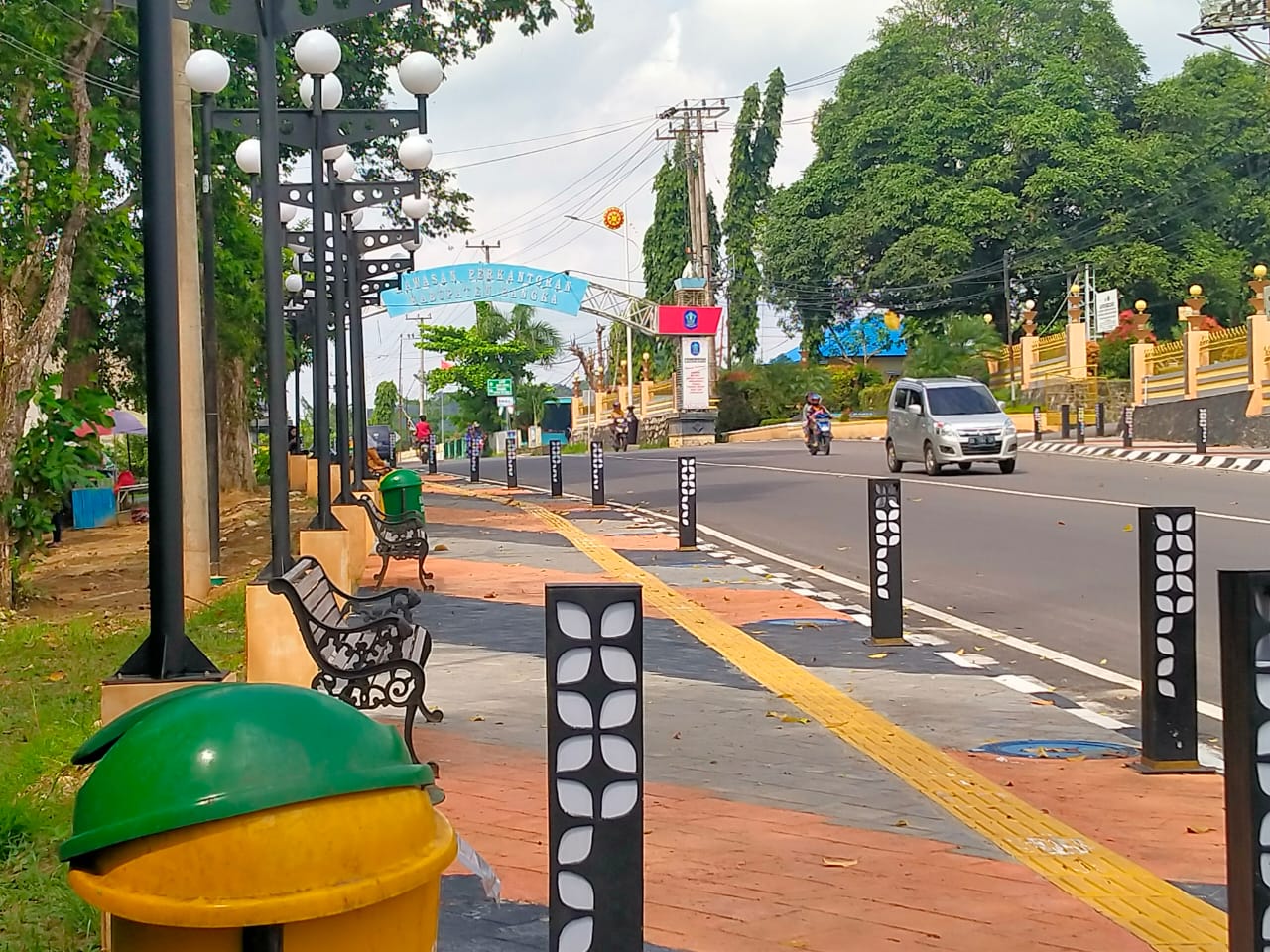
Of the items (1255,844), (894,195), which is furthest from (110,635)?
(894,195)

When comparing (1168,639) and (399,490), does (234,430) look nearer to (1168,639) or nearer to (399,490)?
(399,490)

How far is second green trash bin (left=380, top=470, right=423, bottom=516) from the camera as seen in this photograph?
14.6 m

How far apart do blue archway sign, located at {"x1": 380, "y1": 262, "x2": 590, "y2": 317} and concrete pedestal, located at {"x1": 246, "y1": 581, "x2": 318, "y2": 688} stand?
3866 cm

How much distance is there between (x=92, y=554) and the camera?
20.4 meters

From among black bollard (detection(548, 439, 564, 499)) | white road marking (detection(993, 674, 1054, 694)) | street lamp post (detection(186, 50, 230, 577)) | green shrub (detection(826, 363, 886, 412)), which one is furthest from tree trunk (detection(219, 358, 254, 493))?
green shrub (detection(826, 363, 886, 412))

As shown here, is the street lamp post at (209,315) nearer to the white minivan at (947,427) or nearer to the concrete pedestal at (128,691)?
the concrete pedestal at (128,691)

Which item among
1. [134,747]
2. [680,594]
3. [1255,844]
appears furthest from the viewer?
[680,594]

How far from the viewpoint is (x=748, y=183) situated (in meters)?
69.8

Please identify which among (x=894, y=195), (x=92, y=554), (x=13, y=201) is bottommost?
(x=92, y=554)

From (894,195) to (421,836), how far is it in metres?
59.4

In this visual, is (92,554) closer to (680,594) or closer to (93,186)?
(93,186)

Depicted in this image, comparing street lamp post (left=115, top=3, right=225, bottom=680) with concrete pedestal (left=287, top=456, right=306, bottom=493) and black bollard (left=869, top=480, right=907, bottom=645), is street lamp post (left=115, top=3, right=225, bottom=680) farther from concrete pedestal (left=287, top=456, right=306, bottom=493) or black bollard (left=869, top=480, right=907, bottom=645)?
concrete pedestal (left=287, top=456, right=306, bottom=493)

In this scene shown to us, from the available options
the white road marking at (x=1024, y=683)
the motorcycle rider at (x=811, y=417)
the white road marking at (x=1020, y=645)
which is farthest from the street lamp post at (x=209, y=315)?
the motorcycle rider at (x=811, y=417)

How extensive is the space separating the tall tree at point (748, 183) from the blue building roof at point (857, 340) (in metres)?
3.78
